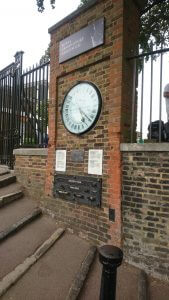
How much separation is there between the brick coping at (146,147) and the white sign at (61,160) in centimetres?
121

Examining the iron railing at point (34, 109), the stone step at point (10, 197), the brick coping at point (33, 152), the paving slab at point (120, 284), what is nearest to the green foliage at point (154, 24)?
the iron railing at point (34, 109)

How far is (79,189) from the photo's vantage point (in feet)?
14.1

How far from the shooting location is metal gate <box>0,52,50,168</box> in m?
5.95

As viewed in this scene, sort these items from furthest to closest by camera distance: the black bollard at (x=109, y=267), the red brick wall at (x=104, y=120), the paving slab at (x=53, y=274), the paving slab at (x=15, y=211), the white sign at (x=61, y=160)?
the white sign at (x=61, y=160), the paving slab at (x=15, y=211), the red brick wall at (x=104, y=120), the paving slab at (x=53, y=274), the black bollard at (x=109, y=267)

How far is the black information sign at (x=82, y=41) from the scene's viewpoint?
4219mm

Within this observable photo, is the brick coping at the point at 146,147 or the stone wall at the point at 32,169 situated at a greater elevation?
the brick coping at the point at 146,147

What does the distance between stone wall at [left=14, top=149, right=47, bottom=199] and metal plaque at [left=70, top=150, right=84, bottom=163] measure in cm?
75

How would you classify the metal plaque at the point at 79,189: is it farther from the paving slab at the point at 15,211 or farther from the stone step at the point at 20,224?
the paving slab at the point at 15,211

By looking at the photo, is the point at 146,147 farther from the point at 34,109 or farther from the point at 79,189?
the point at 34,109

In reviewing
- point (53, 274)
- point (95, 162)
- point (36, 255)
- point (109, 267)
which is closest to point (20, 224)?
point (36, 255)

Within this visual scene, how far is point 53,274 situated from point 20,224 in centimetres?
117

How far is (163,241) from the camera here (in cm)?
341

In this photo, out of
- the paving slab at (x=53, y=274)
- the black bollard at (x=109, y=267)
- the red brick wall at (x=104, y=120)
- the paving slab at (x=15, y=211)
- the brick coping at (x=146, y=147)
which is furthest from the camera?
the paving slab at (x=15, y=211)

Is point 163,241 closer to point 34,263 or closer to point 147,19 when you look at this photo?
point 34,263
